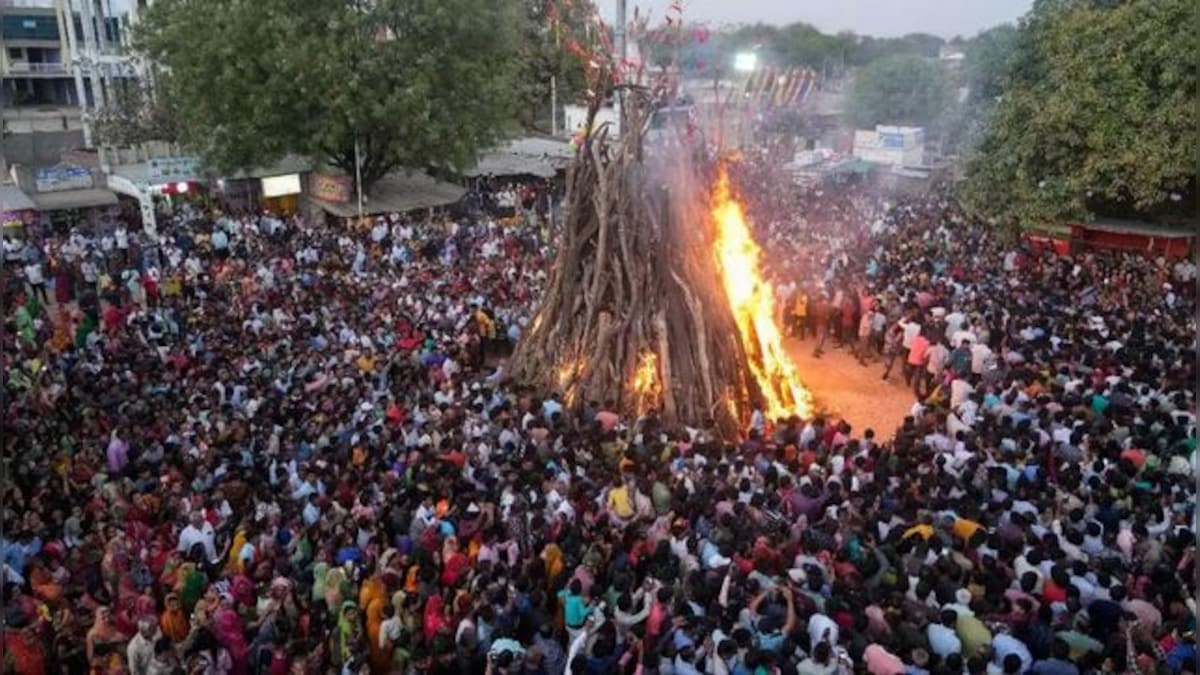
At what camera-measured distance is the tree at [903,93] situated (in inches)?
1858

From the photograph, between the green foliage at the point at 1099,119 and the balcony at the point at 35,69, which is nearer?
the green foliage at the point at 1099,119

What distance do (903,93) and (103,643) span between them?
4731cm

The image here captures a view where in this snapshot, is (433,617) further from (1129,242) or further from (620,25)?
(1129,242)

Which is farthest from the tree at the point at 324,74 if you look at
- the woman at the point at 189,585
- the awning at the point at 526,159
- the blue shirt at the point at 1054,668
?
the blue shirt at the point at 1054,668

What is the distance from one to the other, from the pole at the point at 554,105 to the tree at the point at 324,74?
14.2 m

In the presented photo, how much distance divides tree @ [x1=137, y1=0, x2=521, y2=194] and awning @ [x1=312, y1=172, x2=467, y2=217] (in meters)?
1.57

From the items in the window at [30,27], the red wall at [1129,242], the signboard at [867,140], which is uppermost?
the window at [30,27]

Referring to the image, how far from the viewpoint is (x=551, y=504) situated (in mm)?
9453

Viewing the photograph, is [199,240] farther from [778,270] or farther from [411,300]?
[778,270]

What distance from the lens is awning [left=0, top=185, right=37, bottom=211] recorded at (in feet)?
78.5

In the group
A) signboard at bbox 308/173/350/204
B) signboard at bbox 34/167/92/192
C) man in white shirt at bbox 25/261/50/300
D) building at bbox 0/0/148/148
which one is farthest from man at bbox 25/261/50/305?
building at bbox 0/0/148/148

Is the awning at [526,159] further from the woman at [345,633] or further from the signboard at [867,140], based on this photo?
the woman at [345,633]

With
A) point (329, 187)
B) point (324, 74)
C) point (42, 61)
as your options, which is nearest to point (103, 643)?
point (324, 74)

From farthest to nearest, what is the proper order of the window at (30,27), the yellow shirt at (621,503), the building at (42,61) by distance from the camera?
1. the window at (30,27)
2. the building at (42,61)
3. the yellow shirt at (621,503)
